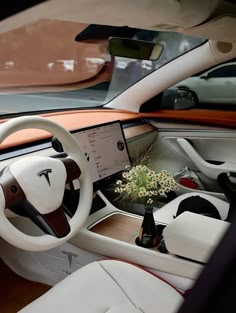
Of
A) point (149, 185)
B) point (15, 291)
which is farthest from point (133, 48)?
point (15, 291)

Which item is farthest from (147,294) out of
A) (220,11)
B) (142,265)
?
(220,11)

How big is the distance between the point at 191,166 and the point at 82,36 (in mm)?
1330

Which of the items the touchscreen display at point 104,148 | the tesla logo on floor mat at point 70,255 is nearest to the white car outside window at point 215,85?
the touchscreen display at point 104,148

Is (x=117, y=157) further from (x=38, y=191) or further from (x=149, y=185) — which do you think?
(x=38, y=191)

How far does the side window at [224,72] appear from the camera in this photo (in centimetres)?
259

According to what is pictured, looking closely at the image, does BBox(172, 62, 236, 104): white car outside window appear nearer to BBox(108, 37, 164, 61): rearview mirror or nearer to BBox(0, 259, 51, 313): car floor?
BBox(108, 37, 164, 61): rearview mirror

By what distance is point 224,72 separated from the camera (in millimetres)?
2680

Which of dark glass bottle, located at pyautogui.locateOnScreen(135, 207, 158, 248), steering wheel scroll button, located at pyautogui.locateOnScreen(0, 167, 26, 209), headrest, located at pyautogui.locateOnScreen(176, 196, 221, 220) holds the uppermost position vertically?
steering wheel scroll button, located at pyautogui.locateOnScreen(0, 167, 26, 209)

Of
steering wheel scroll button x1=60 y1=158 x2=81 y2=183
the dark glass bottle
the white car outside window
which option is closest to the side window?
the white car outside window

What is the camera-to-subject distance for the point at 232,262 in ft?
1.32

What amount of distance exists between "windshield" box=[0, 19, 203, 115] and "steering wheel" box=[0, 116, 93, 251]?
1.09 metres

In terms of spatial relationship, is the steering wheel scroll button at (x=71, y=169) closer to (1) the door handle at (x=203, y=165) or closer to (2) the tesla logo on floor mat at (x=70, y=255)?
(2) the tesla logo on floor mat at (x=70, y=255)

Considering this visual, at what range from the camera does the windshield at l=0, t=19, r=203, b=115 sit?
258 cm

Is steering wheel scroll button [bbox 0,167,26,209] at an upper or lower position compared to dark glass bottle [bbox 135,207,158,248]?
upper
